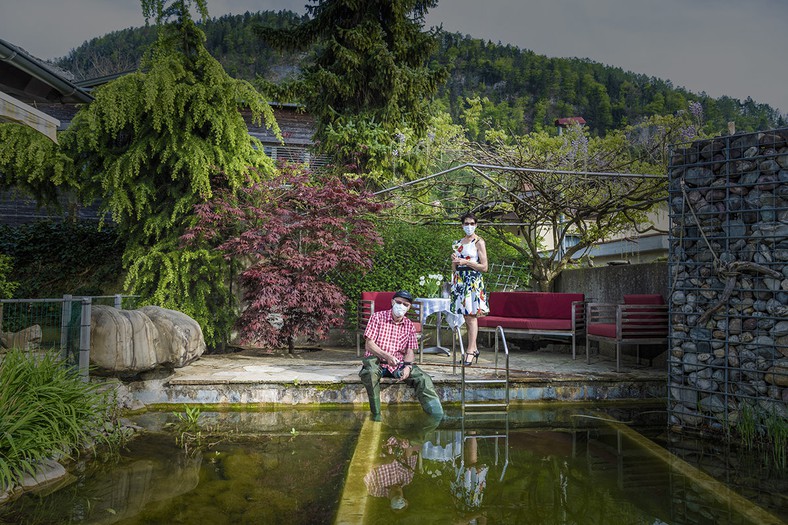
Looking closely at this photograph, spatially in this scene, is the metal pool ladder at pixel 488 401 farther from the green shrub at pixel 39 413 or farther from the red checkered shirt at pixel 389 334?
the green shrub at pixel 39 413

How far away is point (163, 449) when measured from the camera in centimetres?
534

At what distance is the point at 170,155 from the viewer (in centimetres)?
945

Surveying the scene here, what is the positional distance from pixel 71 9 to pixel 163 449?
36333 millimetres

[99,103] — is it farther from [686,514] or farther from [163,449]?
[686,514]

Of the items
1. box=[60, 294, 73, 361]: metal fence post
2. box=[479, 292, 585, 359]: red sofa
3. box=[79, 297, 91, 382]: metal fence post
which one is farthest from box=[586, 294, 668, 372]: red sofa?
box=[60, 294, 73, 361]: metal fence post

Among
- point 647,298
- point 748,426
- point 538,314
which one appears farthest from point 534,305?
point 748,426

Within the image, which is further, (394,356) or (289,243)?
(289,243)

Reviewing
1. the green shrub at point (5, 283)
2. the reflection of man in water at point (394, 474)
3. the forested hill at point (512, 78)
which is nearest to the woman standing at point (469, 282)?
the reflection of man in water at point (394, 474)

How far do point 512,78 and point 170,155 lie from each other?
38742mm

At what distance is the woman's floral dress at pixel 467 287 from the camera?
319 inches

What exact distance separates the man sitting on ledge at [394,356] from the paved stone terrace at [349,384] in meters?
0.26

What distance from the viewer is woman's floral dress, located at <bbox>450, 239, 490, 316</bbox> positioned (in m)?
8.09

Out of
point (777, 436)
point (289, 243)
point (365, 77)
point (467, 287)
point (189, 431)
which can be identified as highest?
point (365, 77)

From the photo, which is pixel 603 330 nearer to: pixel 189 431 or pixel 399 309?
pixel 399 309
